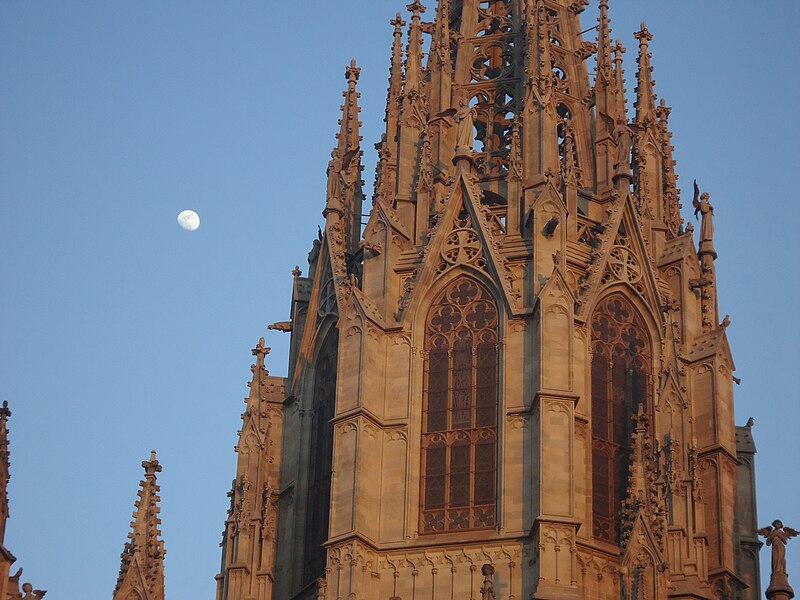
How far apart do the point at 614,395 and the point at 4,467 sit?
50.8 feet

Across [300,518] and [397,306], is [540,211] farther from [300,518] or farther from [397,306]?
[300,518]

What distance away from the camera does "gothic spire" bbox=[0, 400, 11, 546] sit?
2080 inches

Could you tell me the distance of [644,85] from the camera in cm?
7006

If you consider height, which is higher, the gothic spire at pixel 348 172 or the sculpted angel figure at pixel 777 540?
the gothic spire at pixel 348 172

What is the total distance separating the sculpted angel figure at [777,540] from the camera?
55875mm

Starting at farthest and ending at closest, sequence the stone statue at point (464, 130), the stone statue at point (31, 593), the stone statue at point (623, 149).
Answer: the stone statue at point (623, 149) → the stone statue at point (464, 130) → the stone statue at point (31, 593)

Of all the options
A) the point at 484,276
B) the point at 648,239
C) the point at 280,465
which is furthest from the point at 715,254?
the point at 280,465

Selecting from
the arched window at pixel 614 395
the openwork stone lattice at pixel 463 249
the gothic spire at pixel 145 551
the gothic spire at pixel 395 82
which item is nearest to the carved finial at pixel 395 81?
the gothic spire at pixel 395 82

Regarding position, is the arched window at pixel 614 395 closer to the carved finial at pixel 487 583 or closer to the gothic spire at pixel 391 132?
the carved finial at pixel 487 583

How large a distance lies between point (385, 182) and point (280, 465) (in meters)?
7.50

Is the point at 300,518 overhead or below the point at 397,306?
below

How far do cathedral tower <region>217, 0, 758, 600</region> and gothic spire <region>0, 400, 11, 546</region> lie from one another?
8.49 metres

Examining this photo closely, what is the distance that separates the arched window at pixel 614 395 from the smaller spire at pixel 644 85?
7.43 m

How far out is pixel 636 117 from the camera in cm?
6925
